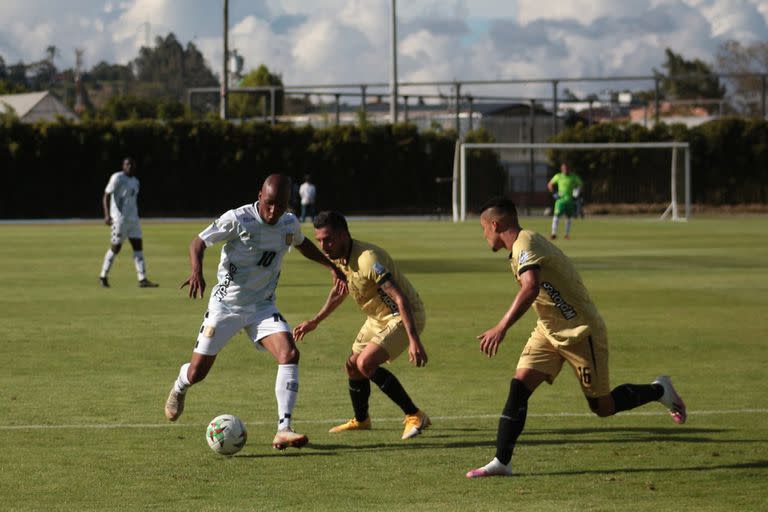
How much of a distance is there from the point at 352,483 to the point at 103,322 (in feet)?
31.8

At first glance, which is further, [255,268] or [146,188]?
[146,188]

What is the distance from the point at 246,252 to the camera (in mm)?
9133

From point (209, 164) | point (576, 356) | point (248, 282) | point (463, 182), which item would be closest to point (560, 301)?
point (576, 356)

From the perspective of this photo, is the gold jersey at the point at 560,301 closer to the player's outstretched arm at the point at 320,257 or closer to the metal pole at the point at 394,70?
the player's outstretched arm at the point at 320,257

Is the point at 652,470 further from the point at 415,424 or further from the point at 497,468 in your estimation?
the point at 415,424

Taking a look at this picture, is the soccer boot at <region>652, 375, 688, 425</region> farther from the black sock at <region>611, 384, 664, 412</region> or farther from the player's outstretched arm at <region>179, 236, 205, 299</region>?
the player's outstretched arm at <region>179, 236, 205, 299</region>

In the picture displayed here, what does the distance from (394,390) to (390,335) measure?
16.9 inches

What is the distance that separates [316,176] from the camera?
57.2 metres

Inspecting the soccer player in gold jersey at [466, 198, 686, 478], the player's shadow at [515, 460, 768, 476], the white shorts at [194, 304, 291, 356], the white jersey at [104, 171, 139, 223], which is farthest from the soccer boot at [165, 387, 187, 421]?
the white jersey at [104, 171, 139, 223]

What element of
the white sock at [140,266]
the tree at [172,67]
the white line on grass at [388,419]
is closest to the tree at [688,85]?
the tree at [172,67]

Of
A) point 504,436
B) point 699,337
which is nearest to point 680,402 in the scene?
point 504,436

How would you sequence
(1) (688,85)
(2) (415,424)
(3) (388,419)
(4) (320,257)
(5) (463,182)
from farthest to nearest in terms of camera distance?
1. (1) (688,85)
2. (5) (463,182)
3. (3) (388,419)
4. (4) (320,257)
5. (2) (415,424)

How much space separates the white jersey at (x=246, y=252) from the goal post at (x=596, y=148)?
132ft

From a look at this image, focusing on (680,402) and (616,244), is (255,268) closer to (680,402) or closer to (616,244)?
(680,402)
